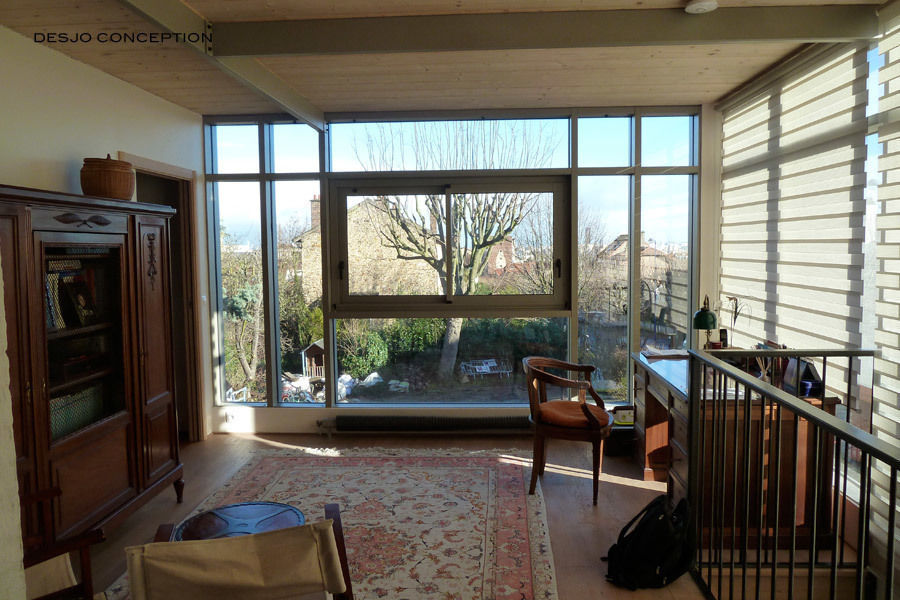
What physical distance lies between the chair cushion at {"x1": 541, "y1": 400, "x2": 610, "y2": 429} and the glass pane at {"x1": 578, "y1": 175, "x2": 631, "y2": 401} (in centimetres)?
118

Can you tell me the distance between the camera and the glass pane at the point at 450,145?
4.99 metres

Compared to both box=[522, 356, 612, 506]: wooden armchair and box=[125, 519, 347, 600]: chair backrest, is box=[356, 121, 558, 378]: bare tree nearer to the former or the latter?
box=[522, 356, 612, 506]: wooden armchair

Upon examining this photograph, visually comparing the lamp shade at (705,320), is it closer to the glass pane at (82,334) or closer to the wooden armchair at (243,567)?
the wooden armchair at (243,567)

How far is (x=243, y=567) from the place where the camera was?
179 cm

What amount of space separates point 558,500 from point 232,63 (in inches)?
127

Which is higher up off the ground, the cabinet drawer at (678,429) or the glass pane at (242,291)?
the glass pane at (242,291)

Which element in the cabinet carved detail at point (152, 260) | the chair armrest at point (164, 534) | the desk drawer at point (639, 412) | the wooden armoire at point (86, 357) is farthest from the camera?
the desk drawer at point (639, 412)

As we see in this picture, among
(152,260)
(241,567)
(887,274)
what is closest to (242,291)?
(152,260)

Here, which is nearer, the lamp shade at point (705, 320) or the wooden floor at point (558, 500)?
the wooden floor at point (558, 500)

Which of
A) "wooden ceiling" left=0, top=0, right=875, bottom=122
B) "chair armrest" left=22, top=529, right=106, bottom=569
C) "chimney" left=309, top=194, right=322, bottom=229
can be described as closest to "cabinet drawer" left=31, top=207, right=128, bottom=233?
"wooden ceiling" left=0, top=0, right=875, bottom=122

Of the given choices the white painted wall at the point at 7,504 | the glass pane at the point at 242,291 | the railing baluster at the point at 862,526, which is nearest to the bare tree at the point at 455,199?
the glass pane at the point at 242,291

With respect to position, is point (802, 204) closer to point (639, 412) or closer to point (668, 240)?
point (668, 240)

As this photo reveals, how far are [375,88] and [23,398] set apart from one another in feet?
9.52

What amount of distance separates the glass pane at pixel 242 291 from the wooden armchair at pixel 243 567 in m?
3.64
